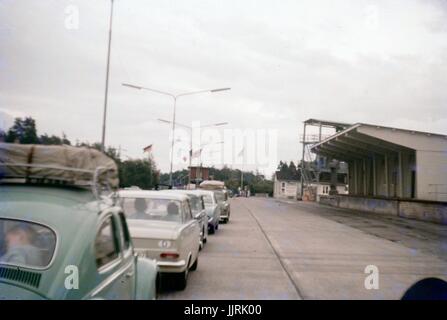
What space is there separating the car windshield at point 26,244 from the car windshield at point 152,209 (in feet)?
15.2

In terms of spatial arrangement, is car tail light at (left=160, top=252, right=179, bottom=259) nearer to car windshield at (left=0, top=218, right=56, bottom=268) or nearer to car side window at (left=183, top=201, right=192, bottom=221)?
car side window at (left=183, top=201, right=192, bottom=221)

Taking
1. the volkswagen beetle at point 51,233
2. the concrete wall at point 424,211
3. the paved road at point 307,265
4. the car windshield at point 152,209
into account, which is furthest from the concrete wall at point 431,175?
the volkswagen beetle at point 51,233

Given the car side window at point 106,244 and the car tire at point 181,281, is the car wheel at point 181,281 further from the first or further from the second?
the car side window at point 106,244

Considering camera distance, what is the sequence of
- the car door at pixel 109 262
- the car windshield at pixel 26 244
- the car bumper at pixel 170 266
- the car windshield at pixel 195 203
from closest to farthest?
the car windshield at pixel 26 244 → the car door at pixel 109 262 → the car bumper at pixel 170 266 → the car windshield at pixel 195 203

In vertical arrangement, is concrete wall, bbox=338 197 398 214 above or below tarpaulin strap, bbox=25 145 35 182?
below

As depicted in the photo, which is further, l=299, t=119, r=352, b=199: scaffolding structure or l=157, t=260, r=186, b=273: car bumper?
l=299, t=119, r=352, b=199: scaffolding structure

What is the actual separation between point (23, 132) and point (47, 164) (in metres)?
1.85

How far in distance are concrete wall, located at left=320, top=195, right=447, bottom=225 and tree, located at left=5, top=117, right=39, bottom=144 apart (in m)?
24.1

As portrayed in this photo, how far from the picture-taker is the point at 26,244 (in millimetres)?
3383

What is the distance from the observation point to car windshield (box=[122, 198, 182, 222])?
26.8ft

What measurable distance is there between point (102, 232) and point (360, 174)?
50.3 m

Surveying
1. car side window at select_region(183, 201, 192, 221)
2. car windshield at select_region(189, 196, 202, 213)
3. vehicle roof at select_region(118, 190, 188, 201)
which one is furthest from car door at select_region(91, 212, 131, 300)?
car windshield at select_region(189, 196, 202, 213)

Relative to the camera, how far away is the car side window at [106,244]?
3.67 meters
